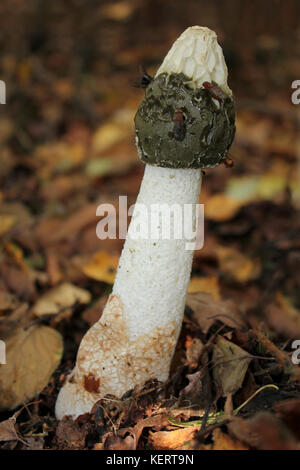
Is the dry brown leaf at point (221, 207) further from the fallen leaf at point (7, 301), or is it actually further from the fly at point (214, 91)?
the fly at point (214, 91)

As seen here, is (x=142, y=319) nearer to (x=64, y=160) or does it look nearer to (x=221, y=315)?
(x=221, y=315)

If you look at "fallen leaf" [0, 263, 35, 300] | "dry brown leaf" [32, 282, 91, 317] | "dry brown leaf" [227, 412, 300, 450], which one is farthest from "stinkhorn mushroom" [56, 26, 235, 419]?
"fallen leaf" [0, 263, 35, 300]

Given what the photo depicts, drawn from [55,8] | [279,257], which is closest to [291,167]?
[279,257]

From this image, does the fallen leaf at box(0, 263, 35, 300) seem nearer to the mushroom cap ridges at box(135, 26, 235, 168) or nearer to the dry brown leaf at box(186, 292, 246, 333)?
the dry brown leaf at box(186, 292, 246, 333)

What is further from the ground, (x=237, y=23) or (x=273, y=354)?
(x=237, y=23)

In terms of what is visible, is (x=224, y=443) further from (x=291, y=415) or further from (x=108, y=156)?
(x=108, y=156)

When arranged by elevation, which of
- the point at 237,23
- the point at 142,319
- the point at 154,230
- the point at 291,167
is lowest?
the point at 142,319
